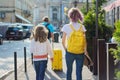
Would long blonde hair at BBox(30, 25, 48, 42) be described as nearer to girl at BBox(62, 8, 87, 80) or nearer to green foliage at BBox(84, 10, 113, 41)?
girl at BBox(62, 8, 87, 80)

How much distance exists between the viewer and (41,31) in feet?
31.5

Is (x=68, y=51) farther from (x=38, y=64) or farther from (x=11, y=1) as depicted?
(x=11, y=1)

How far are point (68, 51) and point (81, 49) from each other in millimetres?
300

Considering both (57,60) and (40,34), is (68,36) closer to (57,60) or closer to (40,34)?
(40,34)

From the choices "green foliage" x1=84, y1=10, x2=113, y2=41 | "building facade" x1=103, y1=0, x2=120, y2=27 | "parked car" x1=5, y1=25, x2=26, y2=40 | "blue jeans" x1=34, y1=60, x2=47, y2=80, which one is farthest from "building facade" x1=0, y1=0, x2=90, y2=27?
"blue jeans" x1=34, y1=60, x2=47, y2=80

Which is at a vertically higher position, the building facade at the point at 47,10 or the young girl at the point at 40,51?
the building facade at the point at 47,10

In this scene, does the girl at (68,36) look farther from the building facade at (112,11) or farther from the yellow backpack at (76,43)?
the building facade at (112,11)

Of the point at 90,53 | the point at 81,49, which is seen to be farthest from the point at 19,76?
the point at 81,49

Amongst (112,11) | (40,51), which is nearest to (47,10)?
(112,11)

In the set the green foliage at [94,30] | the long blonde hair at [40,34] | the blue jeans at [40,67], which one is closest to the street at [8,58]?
the green foliage at [94,30]

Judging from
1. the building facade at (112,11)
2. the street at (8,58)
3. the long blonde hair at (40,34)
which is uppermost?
the building facade at (112,11)

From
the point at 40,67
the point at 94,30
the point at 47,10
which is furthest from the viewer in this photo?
the point at 47,10

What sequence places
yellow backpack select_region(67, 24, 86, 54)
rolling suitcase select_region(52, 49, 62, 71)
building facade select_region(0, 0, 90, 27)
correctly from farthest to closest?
building facade select_region(0, 0, 90, 27) → rolling suitcase select_region(52, 49, 62, 71) → yellow backpack select_region(67, 24, 86, 54)

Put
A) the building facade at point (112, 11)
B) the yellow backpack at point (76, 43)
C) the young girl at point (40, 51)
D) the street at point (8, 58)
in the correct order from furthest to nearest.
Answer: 1. the building facade at point (112, 11)
2. the street at point (8, 58)
3. the young girl at point (40, 51)
4. the yellow backpack at point (76, 43)
